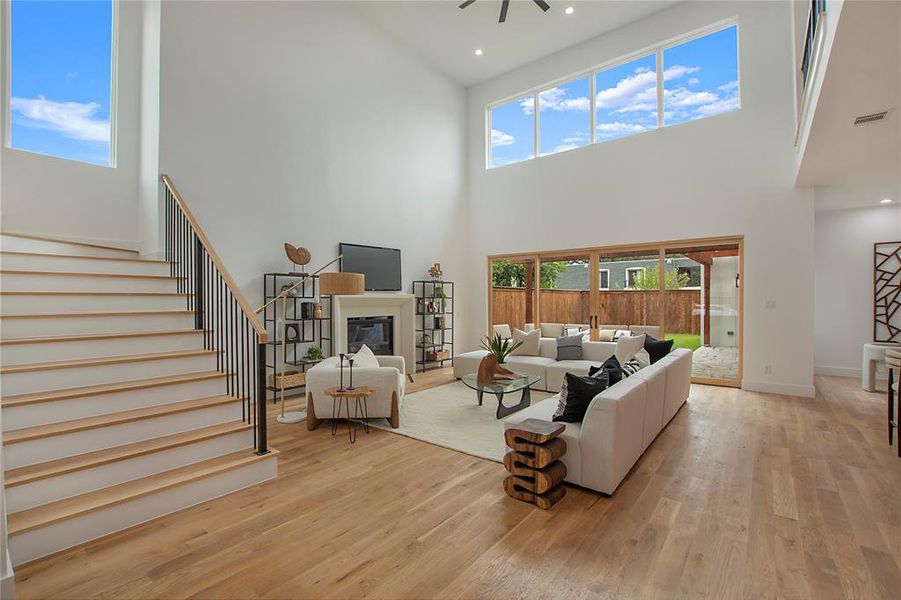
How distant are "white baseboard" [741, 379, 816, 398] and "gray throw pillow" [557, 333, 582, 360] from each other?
2.33 meters

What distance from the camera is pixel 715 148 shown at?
6379 millimetres

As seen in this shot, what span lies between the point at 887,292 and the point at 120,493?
10057mm

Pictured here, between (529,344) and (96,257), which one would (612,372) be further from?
(96,257)

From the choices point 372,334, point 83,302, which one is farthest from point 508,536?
point 372,334

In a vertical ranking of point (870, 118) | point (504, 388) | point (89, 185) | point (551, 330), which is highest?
point (870, 118)

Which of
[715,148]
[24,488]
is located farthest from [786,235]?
[24,488]

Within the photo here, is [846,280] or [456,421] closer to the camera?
[456,421]

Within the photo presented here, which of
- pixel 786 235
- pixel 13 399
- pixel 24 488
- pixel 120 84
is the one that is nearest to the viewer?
pixel 24 488

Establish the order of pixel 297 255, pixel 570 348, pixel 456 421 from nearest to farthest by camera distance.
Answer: pixel 456 421
pixel 297 255
pixel 570 348

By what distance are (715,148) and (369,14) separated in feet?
19.0

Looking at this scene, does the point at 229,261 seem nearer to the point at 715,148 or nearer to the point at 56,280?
the point at 56,280

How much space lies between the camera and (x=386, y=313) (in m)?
7.32

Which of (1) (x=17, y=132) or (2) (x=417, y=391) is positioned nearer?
(1) (x=17, y=132)

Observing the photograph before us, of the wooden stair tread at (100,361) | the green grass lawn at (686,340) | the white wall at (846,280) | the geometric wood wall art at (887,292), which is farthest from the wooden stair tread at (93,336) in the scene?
the geometric wood wall art at (887,292)
